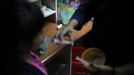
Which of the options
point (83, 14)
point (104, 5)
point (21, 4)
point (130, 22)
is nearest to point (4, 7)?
point (21, 4)

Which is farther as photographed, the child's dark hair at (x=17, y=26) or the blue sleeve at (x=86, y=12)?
the blue sleeve at (x=86, y=12)

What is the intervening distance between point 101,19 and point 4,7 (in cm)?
87

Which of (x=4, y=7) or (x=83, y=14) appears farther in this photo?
(x=83, y=14)

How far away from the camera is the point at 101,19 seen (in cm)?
143

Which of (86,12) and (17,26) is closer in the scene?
(17,26)

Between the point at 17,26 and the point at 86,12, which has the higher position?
the point at 86,12

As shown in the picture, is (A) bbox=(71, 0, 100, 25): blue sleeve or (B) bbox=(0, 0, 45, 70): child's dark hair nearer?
(B) bbox=(0, 0, 45, 70): child's dark hair

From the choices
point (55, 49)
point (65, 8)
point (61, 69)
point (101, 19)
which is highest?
point (65, 8)

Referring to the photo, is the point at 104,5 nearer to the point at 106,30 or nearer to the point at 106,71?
the point at 106,30

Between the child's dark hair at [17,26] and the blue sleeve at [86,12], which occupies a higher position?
the blue sleeve at [86,12]

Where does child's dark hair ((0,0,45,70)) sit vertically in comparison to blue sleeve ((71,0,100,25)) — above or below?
below

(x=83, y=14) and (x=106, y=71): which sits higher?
(x=83, y=14)

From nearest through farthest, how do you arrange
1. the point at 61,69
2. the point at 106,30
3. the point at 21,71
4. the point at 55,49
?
the point at 21,71 → the point at 106,30 → the point at 55,49 → the point at 61,69

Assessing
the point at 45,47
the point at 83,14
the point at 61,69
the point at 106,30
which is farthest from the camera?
the point at 61,69
